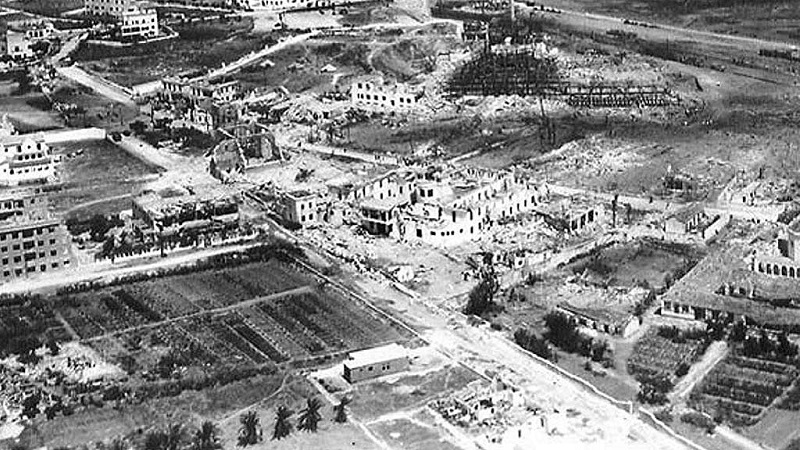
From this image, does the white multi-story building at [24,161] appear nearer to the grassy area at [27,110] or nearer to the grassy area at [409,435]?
the grassy area at [27,110]

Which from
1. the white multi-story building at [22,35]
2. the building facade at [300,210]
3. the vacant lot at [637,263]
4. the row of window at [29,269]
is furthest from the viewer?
the white multi-story building at [22,35]

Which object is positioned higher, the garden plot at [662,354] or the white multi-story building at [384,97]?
the garden plot at [662,354]

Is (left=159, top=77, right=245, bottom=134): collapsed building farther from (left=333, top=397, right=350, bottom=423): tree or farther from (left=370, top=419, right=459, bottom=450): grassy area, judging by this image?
(left=370, top=419, right=459, bottom=450): grassy area

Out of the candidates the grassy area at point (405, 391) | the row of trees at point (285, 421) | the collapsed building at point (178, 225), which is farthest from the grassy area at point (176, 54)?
the row of trees at point (285, 421)

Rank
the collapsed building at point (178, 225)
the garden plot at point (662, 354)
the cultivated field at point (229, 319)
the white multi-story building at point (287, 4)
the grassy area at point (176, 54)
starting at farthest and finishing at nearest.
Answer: the white multi-story building at point (287, 4) < the grassy area at point (176, 54) < the collapsed building at point (178, 225) < the cultivated field at point (229, 319) < the garden plot at point (662, 354)

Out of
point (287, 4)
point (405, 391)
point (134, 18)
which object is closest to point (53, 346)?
point (405, 391)

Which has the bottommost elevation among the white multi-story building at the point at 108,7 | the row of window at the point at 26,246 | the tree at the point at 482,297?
the white multi-story building at the point at 108,7

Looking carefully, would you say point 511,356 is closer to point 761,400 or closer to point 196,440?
point 761,400

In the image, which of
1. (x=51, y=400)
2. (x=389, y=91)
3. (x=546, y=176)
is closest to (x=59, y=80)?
(x=389, y=91)
